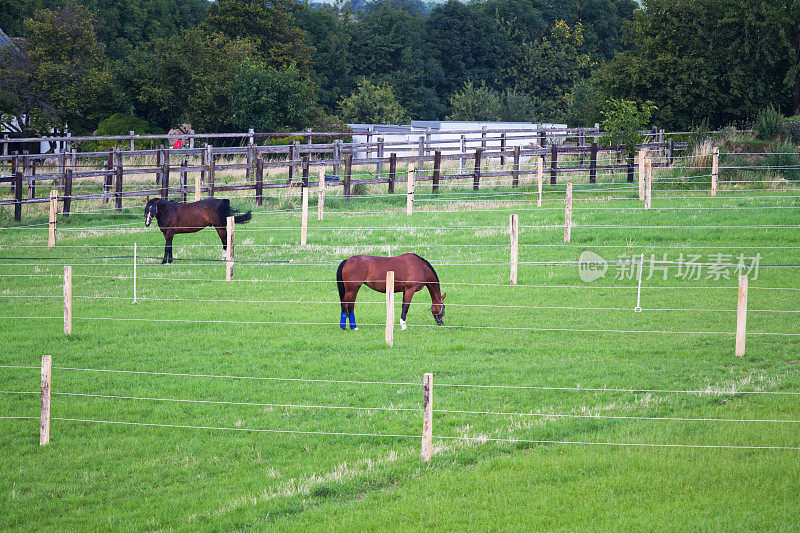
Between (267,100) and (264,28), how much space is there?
16384mm

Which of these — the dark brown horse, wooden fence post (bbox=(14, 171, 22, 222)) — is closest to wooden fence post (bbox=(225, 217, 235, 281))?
the dark brown horse

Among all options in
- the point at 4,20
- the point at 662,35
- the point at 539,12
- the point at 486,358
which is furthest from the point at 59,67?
the point at 539,12

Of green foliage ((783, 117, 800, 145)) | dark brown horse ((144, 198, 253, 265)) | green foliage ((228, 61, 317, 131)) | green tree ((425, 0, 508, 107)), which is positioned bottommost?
dark brown horse ((144, 198, 253, 265))

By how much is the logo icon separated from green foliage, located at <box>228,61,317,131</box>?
30.9 metres

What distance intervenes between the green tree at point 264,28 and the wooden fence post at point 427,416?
5271 cm

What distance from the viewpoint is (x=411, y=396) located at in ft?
33.6

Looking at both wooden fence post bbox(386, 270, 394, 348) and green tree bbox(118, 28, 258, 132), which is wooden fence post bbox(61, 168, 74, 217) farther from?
green tree bbox(118, 28, 258, 132)

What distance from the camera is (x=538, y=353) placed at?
472 inches

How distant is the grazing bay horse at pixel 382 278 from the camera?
13.3m

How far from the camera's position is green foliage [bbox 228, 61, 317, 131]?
4589 centimetres

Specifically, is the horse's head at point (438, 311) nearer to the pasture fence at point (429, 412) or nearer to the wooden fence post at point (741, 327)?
the pasture fence at point (429, 412)

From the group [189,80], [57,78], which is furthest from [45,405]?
[189,80]

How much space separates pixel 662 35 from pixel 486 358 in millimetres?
37979

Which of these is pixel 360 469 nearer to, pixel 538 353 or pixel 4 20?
pixel 538 353
